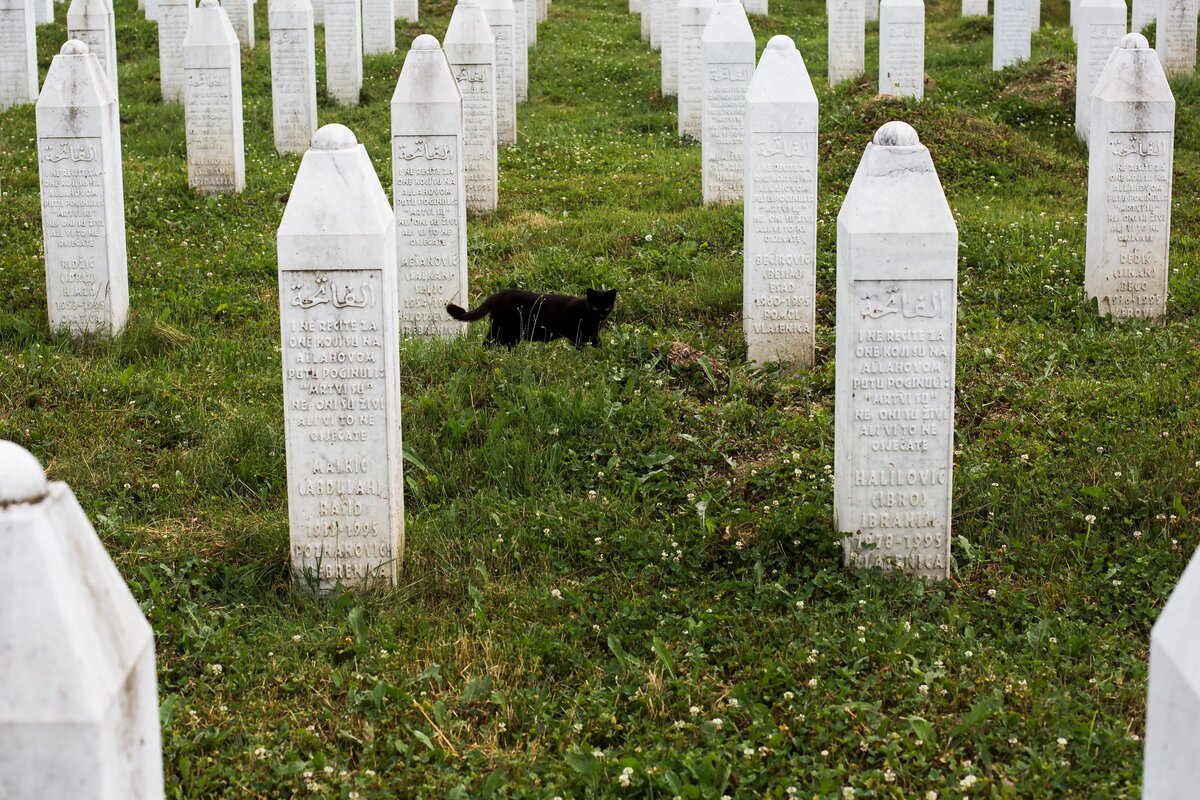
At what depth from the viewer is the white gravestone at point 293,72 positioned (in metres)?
15.3

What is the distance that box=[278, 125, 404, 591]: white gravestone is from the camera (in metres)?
5.81

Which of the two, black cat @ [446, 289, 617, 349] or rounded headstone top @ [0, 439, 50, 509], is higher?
rounded headstone top @ [0, 439, 50, 509]

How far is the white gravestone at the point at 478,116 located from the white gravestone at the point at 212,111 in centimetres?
227

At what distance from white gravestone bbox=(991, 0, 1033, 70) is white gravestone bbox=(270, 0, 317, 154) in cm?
910

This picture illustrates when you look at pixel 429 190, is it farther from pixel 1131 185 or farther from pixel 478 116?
pixel 1131 185

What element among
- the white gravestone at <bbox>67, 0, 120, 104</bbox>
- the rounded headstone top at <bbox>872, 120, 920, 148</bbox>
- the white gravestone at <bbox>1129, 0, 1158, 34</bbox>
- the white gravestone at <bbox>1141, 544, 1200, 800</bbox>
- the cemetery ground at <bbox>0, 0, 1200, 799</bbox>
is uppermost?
the white gravestone at <bbox>1129, 0, 1158, 34</bbox>

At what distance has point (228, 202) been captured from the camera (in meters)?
13.2

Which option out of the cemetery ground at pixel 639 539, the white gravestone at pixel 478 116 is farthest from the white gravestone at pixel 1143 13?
the white gravestone at pixel 478 116

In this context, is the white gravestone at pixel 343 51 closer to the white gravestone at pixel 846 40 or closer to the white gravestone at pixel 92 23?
the white gravestone at pixel 92 23

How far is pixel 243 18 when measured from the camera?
2139cm

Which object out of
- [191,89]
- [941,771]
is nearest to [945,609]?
[941,771]

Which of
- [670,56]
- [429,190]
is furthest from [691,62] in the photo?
[429,190]

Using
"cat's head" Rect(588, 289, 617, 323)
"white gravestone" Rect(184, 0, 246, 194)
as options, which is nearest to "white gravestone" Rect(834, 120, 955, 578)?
"cat's head" Rect(588, 289, 617, 323)

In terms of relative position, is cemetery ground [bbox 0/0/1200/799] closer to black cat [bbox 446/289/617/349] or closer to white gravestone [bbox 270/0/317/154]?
black cat [bbox 446/289/617/349]
